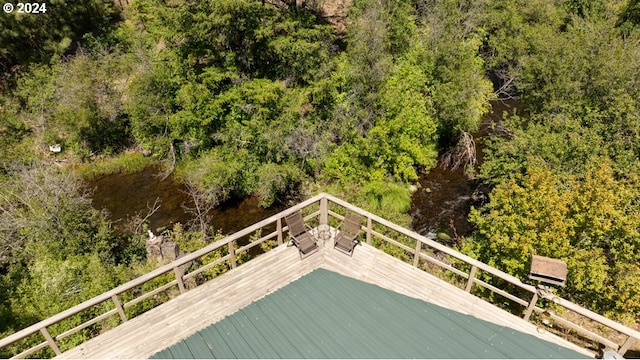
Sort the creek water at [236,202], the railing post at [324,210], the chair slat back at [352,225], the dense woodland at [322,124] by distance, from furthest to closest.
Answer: the creek water at [236,202] → the dense woodland at [322,124] → the railing post at [324,210] → the chair slat back at [352,225]

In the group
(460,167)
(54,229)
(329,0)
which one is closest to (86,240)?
(54,229)

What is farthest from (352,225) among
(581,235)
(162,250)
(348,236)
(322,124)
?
(322,124)

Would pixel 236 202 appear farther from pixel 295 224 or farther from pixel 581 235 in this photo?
pixel 581 235

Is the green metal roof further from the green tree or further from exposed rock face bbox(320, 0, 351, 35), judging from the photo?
exposed rock face bbox(320, 0, 351, 35)

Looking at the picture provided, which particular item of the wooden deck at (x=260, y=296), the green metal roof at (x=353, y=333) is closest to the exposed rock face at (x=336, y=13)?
the wooden deck at (x=260, y=296)

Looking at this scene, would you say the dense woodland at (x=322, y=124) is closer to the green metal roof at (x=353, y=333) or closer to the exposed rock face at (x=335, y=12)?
the green metal roof at (x=353, y=333)
